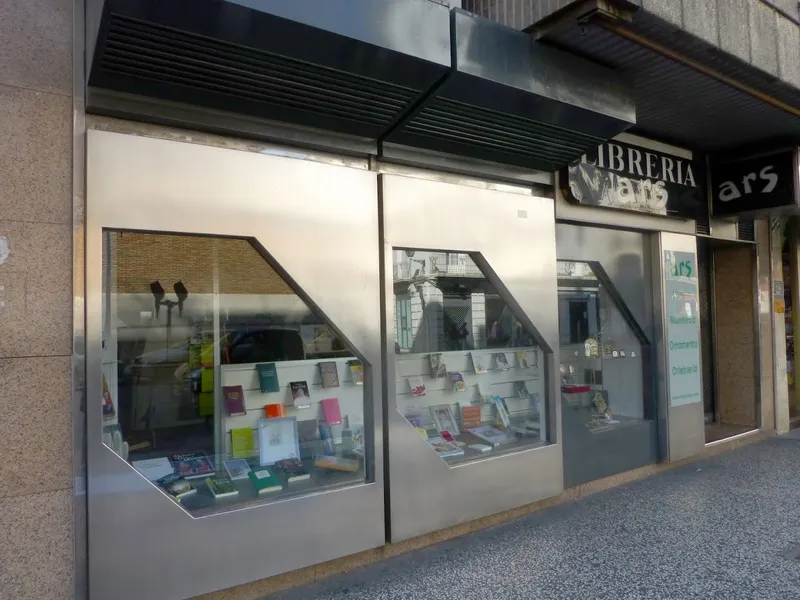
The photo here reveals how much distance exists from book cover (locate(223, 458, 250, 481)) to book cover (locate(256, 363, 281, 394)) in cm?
50

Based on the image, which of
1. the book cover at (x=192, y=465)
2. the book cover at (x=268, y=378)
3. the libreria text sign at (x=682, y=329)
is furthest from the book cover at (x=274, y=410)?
the libreria text sign at (x=682, y=329)

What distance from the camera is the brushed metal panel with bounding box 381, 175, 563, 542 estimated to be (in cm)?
372

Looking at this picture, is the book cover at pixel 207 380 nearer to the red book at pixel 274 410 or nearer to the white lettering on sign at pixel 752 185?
the red book at pixel 274 410

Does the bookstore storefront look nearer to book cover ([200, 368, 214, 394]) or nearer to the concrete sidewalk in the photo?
book cover ([200, 368, 214, 394])

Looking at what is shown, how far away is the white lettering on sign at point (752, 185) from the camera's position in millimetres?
5969

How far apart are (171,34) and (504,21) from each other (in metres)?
2.34

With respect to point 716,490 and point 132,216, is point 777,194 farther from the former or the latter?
point 132,216

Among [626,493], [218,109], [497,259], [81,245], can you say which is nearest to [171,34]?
[218,109]

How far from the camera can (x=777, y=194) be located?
5.89 meters

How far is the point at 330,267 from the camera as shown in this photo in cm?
348

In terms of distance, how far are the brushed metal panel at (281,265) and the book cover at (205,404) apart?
0.82 m

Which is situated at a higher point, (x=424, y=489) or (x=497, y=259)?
(x=497, y=259)

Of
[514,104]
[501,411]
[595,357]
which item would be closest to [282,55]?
[514,104]

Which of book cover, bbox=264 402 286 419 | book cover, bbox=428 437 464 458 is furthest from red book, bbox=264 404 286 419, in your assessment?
book cover, bbox=428 437 464 458
